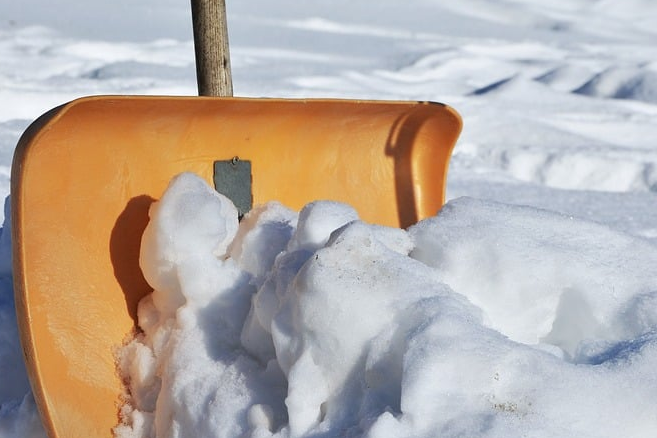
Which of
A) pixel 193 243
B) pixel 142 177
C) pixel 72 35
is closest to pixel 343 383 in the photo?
pixel 193 243

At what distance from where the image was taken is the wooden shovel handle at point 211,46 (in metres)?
2.25

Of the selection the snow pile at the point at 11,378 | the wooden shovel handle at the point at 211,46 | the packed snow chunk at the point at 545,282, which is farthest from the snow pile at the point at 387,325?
the wooden shovel handle at the point at 211,46

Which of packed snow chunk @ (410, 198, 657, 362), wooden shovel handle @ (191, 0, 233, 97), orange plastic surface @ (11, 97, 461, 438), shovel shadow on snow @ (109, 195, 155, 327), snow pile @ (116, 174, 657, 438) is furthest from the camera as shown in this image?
wooden shovel handle @ (191, 0, 233, 97)

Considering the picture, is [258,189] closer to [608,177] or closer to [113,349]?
[113,349]

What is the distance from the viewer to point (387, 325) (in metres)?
1.36

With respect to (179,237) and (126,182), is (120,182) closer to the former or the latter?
(126,182)

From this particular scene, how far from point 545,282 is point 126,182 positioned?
786mm

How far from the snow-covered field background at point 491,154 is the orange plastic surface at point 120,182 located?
0.13 meters

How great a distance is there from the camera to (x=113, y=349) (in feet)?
5.85

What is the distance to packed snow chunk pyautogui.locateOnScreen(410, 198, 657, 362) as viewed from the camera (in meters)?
1.55

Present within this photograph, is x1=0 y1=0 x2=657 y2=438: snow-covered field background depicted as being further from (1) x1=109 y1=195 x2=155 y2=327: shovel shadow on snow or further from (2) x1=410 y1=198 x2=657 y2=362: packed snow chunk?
(1) x1=109 y1=195 x2=155 y2=327: shovel shadow on snow

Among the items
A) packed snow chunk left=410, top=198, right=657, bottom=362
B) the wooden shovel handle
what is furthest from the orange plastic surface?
packed snow chunk left=410, top=198, right=657, bottom=362

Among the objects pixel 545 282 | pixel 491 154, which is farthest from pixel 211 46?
pixel 491 154

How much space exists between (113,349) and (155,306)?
0.11 m
